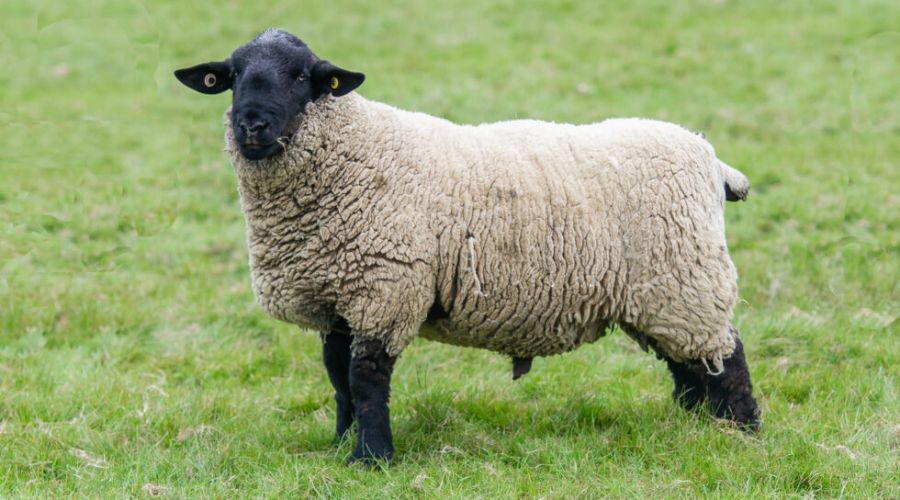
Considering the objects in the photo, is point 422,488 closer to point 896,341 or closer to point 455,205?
point 455,205

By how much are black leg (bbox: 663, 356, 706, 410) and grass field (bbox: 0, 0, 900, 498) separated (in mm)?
170

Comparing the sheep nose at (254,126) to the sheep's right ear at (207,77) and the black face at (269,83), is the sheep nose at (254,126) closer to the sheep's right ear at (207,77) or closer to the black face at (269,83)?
the black face at (269,83)

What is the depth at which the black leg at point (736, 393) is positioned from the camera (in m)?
5.17

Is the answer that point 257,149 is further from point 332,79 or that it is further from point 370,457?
point 370,457

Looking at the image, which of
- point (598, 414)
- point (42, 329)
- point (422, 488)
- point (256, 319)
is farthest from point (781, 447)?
point (42, 329)

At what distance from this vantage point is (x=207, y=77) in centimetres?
490

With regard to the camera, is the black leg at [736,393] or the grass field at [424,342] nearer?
the grass field at [424,342]

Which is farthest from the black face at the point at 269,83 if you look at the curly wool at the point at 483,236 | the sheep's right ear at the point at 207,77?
the curly wool at the point at 483,236

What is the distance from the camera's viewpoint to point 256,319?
7094mm

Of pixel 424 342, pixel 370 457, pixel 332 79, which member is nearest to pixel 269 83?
pixel 332 79

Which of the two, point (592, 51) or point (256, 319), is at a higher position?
point (592, 51)

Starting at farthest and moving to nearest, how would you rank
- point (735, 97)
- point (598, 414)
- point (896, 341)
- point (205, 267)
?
point (735, 97) → point (205, 267) → point (896, 341) → point (598, 414)

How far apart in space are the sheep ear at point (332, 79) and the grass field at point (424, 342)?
1.73 meters

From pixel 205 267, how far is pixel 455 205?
3.84 meters
